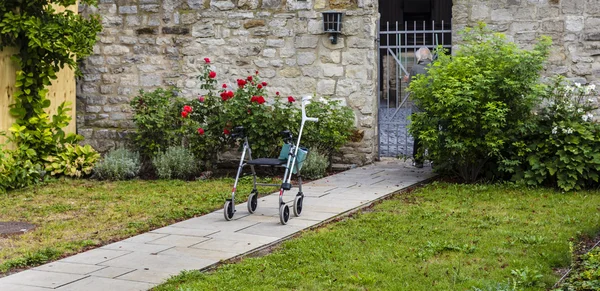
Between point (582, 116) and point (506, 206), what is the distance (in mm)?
1775

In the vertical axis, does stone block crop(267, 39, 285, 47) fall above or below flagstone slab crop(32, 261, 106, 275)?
above

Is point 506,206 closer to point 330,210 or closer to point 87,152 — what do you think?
point 330,210

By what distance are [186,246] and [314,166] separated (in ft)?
12.1

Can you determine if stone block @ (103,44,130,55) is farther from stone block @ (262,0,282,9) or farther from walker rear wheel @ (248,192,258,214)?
walker rear wheel @ (248,192,258,214)

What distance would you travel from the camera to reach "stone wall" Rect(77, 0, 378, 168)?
10102 millimetres

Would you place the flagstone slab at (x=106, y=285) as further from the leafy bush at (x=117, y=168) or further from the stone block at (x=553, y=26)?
the stone block at (x=553, y=26)

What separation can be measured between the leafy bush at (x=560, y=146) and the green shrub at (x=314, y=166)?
7.08ft

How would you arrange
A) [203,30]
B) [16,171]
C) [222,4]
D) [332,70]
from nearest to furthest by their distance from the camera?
[16,171] → [332,70] → [222,4] → [203,30]

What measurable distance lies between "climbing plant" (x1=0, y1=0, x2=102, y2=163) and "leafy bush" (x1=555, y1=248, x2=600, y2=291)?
6.33m

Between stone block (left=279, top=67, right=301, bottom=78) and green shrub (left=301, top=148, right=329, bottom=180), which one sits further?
stone block (left=279, top=67, right=301, bottom=78)

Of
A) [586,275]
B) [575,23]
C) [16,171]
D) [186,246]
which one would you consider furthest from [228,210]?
[575,23]

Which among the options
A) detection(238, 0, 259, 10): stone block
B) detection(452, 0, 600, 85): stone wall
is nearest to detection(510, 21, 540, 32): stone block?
detection(452, 0, 600, 85): stone wall

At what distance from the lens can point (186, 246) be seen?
19.1 ft

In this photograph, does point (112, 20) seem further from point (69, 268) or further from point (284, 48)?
point (69, 268)
